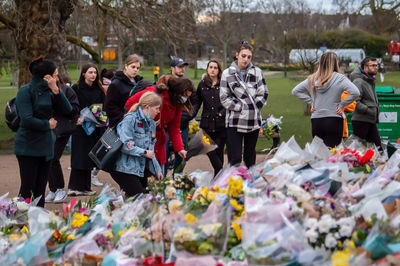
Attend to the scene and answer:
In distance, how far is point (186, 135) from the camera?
8.66m

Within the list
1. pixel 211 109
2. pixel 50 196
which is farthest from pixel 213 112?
pixel 50 196

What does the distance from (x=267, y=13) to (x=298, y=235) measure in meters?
61.9

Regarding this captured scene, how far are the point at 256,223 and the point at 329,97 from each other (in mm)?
4425

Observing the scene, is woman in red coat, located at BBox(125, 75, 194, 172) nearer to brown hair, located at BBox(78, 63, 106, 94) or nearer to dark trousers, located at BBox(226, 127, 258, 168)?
dark trousers, located at BBox(226, 127, 258, 168)

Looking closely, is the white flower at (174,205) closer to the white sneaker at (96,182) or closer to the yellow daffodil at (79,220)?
the yellow daffodil at (79,220)

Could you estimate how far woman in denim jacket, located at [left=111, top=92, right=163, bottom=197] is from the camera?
18.9 feet

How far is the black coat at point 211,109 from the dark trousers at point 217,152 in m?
0.08

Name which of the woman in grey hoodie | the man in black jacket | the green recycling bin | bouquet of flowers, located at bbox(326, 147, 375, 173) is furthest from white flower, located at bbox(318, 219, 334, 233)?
the green recycling bin

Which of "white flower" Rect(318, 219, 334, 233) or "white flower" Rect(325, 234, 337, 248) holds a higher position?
"white flower" Rect(318, 219, 334, 233)

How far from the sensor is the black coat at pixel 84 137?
8.15 meters

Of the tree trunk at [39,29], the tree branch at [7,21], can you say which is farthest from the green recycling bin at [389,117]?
the tree branch at [7,21]

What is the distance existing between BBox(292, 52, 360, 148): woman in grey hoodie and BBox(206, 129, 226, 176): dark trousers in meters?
1.45

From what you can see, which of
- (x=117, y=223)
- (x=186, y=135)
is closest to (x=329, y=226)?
(x=117, y=223)

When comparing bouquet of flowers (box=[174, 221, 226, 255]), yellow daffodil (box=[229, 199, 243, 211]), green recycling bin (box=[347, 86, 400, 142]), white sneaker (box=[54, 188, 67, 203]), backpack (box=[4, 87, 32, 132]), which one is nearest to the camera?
bouquet of flowers (box=[174, 221, 226, 255])
